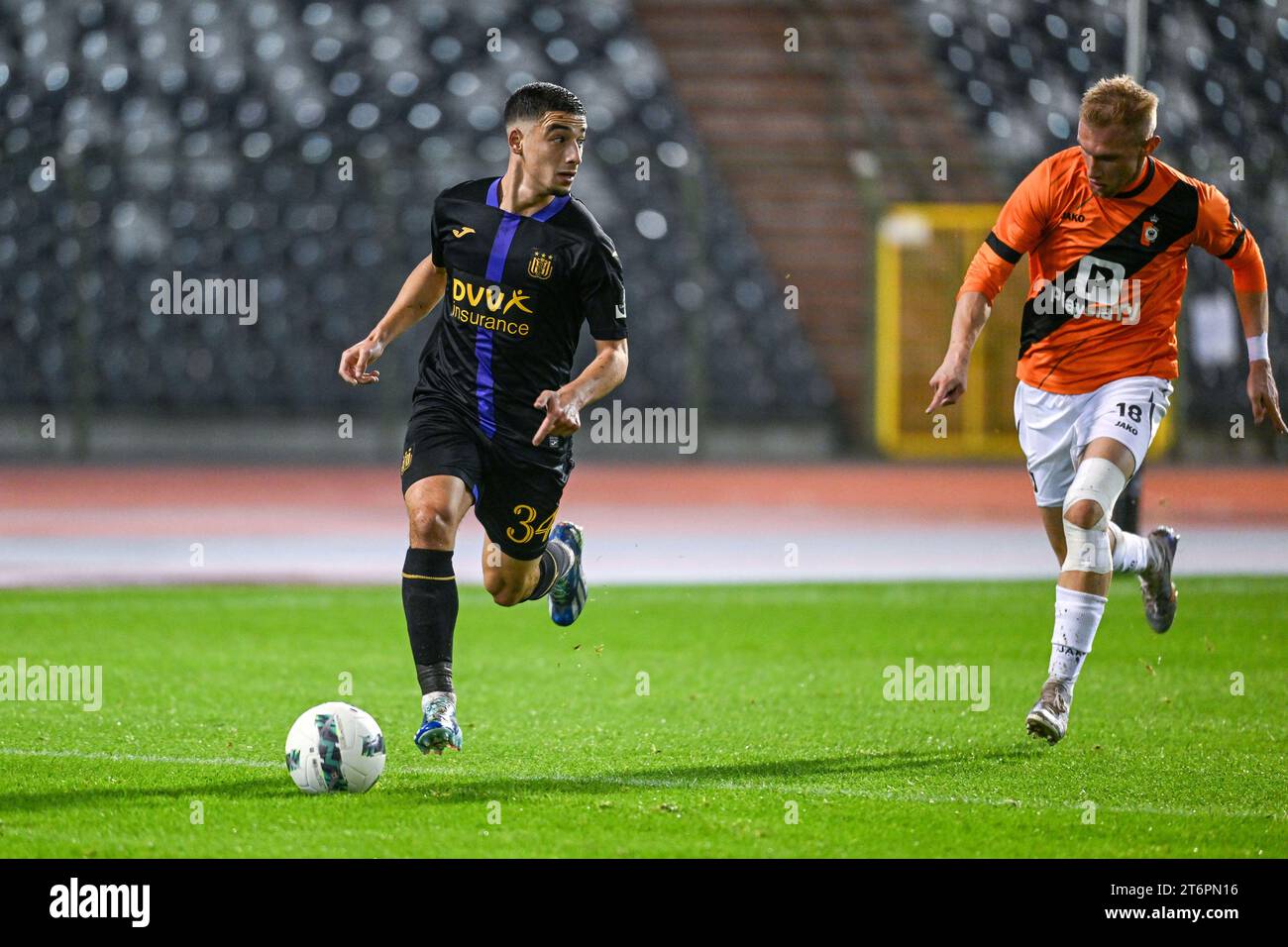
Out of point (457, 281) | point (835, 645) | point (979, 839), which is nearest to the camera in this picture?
point (979, 839)

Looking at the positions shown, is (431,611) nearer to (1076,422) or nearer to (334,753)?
(334,753)

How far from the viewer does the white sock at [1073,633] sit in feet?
21.4

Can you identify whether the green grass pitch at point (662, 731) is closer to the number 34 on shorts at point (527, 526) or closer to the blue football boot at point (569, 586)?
the blue football boot at point (569, 586)

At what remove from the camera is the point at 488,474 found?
649cm

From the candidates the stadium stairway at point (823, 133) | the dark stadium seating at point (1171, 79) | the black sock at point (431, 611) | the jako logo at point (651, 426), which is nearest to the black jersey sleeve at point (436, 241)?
the black sock at point (431, 611)

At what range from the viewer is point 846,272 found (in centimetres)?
2269

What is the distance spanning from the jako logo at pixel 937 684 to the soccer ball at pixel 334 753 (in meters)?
2.82

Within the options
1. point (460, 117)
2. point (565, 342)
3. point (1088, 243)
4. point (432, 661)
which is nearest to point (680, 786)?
point (432, 661)

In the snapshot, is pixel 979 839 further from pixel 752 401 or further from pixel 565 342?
pixel 752 401

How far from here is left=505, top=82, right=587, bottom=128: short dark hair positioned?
6258 millimetres

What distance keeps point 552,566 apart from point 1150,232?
9.00ft

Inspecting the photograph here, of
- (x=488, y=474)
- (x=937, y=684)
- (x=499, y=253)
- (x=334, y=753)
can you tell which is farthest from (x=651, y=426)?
(x=334, y=753)

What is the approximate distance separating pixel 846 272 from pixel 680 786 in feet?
57.6
